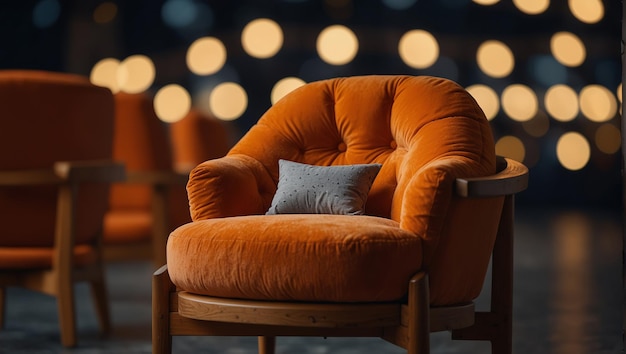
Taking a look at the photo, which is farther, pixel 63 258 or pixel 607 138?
pixel 607 138

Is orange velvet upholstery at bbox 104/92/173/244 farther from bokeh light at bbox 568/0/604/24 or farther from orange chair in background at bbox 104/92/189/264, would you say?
bokeh light at bbox 568/0/604/24

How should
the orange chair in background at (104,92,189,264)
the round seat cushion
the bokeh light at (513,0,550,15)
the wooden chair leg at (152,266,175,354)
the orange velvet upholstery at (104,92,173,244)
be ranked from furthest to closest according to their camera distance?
the bokeh light at (513,0,550,15)
the orange velvet upholstery at (104,92,173,244)
the orange chair in background at (104,92,189,264)
the wooden chair leg at (152,266,175,354)
the round seat cushion

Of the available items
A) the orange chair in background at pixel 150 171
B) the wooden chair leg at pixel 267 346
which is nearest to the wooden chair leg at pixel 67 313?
the orange chair in background at pixel 150 171

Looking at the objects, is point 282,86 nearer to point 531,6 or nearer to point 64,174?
point 531,6

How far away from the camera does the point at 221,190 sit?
7.80 feet

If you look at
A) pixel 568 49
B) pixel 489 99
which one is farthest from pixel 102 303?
pixel 568 49

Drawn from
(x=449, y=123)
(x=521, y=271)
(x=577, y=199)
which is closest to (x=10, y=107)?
(x=449, y=123)

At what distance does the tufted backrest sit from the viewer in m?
3.10

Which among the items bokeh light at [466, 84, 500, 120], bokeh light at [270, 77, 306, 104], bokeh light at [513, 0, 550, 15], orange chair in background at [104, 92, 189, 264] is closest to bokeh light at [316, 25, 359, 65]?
bokeh light at [270, 77, 306, 104]

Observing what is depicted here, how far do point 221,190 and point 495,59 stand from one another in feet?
23.1

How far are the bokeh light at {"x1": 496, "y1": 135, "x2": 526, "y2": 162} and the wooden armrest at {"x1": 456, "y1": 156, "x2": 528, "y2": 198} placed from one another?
6721 millimetres

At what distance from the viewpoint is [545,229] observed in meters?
7.41

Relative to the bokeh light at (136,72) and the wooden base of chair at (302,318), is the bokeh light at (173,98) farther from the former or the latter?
the wooden base of chair at (302,318)

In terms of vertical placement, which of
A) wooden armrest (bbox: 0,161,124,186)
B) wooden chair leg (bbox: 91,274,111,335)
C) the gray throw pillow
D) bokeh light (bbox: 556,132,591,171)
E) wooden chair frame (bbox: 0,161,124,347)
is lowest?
bokeh light (bbox: 556,132,591,171)
